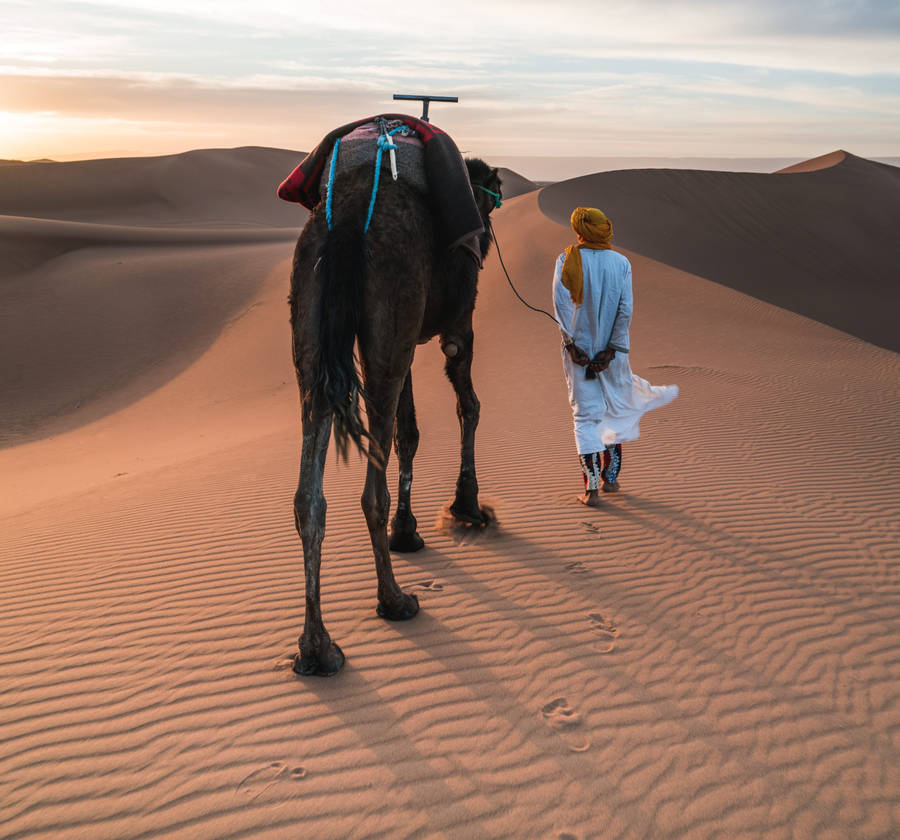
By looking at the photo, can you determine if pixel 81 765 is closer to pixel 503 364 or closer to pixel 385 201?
pixel 385 201

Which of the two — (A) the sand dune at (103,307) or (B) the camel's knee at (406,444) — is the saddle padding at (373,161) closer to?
(B) the camel's knee at (406,444)

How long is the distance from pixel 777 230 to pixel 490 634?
26.4m

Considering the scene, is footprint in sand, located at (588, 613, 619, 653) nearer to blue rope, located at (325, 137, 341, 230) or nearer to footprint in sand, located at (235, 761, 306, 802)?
footprint in sand, located at (235, 761, 306, 802)

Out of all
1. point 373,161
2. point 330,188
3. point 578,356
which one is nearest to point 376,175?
point 373,161

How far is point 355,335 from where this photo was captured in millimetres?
3854

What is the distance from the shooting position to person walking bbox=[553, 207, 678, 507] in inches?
225

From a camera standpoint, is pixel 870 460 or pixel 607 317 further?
pixel 870 460

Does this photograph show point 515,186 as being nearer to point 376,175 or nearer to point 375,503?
point 376,175

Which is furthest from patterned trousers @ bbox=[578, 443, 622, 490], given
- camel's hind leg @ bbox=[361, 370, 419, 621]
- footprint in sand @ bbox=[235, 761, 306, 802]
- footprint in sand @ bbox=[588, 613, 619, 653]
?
footprint in sand @ bbox=[235, 761, 306, 802]

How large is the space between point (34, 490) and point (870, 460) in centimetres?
946

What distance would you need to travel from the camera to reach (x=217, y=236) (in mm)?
30969

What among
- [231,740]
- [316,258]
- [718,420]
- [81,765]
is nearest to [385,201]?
[316,258]

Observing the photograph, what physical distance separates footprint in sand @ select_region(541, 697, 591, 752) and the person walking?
2.83 metres

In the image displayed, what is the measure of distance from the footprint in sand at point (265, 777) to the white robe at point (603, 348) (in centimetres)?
362
